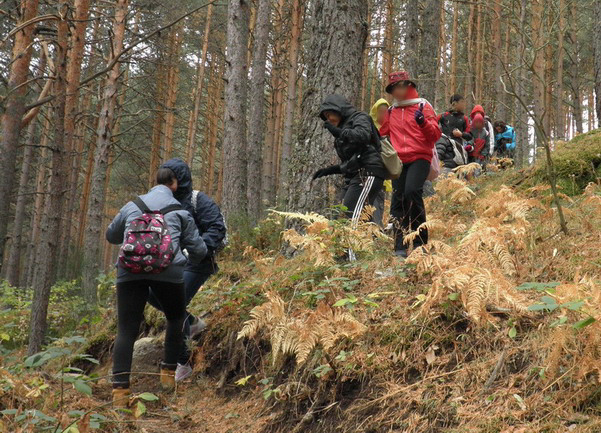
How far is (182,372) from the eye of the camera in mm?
4816

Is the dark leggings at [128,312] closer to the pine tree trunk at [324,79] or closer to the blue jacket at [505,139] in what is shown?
the pine tree trunk at [324,79]

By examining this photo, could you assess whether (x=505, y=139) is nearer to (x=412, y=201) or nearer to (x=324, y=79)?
(x=324, y=79)

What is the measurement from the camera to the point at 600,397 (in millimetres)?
2209

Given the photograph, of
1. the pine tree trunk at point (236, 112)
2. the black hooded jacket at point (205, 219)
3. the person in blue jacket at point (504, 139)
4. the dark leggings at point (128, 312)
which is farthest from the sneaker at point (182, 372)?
the person in blue jacket at point (504, 139)

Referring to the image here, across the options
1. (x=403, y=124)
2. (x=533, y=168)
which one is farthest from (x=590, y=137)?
(x=403, y=124)

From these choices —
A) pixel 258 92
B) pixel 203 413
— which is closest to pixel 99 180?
pixel 258 92

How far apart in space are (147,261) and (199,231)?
1.18m

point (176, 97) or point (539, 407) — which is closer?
point (539, 407)

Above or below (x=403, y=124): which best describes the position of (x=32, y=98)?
above

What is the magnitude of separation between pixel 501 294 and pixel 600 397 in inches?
32.4

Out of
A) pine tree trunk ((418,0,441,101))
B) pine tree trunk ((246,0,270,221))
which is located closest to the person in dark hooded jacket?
pine tree trunk ((246,0,270,221))

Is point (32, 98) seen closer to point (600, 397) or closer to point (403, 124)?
point (403, 124)

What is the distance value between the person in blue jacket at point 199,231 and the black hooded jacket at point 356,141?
1.43m

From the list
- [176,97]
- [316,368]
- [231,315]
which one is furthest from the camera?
[176,97]
